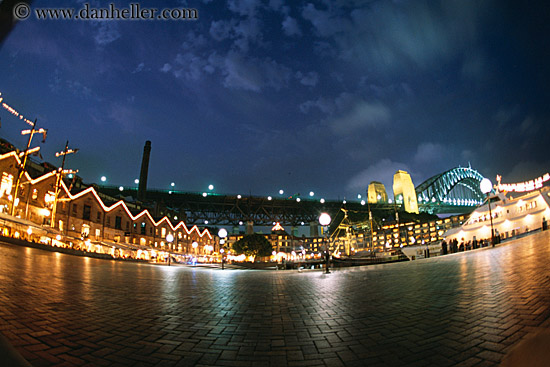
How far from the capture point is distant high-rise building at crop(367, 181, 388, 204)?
419 ft

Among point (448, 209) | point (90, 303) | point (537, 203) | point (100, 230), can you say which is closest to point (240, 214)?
point (100, 230)

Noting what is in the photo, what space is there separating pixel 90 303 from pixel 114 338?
2012 millimetres

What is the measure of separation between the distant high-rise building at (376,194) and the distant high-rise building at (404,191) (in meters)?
9.35

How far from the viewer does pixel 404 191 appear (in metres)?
118

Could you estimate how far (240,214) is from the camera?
10525 centimetres

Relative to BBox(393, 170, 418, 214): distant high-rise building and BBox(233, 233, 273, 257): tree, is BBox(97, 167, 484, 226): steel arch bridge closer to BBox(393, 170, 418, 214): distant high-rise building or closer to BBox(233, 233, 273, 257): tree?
BBox(393, 170, 418, 214): distant high-rise building

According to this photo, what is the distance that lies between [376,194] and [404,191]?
1334 cm

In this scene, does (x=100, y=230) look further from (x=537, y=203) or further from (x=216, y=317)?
(x=537, y=203)

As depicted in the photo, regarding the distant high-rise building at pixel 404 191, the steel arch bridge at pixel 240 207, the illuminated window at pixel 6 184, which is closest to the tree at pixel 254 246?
the steel arch bridge at pixel 240 207

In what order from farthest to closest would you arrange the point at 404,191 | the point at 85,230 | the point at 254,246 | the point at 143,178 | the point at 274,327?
the point at 404,191 < the point at 143,178 < the point at 254,246 < the point at 85,230 < the point at 274,327

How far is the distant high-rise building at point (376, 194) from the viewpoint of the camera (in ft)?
419

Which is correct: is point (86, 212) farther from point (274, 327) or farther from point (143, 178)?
point (274, 327)

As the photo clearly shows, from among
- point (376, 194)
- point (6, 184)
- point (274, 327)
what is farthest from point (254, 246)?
point (376, 194)

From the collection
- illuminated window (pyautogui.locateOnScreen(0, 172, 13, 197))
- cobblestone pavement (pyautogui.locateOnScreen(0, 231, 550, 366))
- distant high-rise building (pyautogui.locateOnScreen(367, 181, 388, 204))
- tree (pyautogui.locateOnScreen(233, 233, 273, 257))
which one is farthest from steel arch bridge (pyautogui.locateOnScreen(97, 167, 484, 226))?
cobblestone pavement (pyautogui.locateOnScreen(0, 231, 550, 366))
